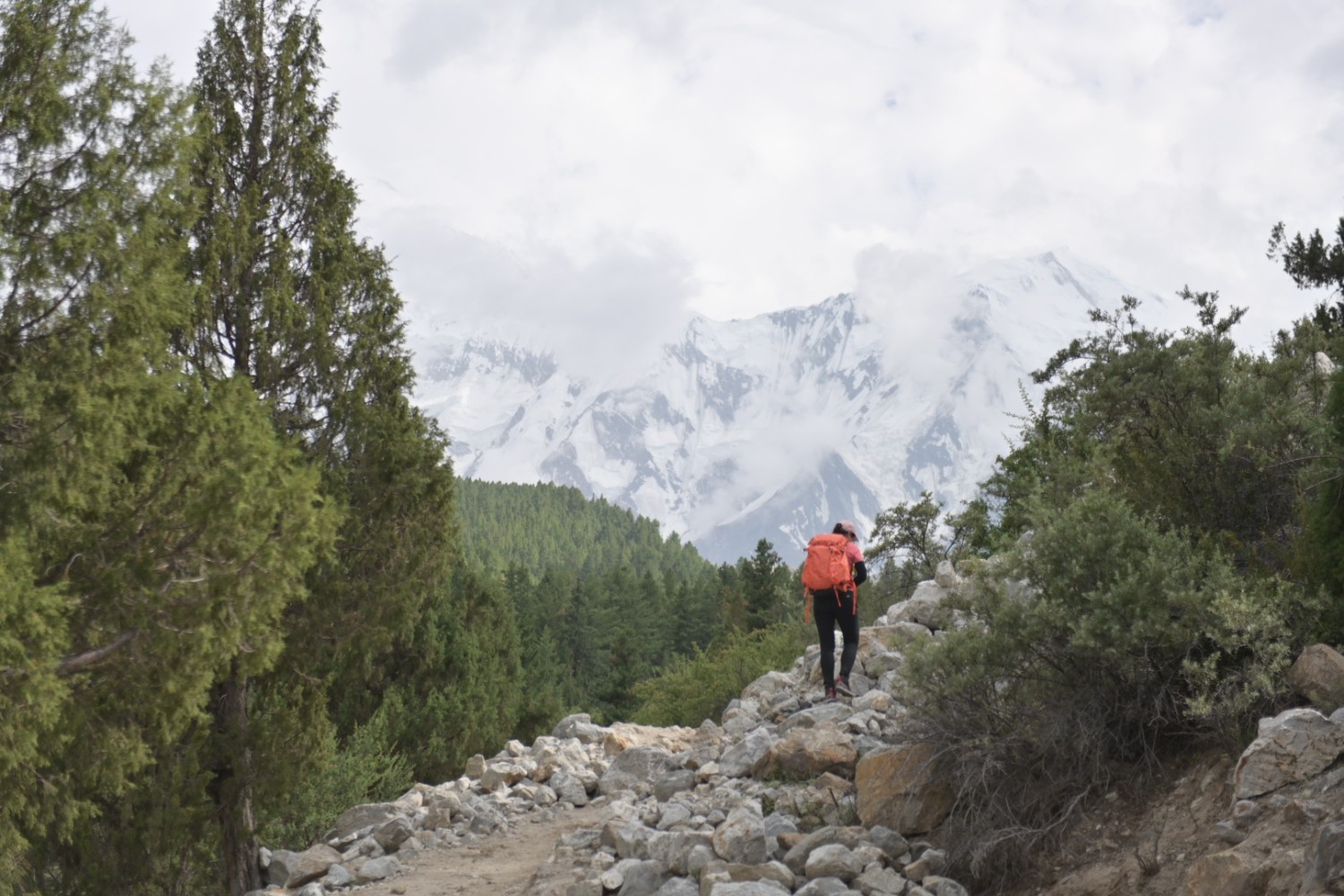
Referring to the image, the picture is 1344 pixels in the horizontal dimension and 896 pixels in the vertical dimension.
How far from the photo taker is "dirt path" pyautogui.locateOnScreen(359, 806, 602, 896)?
873 centimetres

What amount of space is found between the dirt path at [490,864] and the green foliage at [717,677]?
28.4 ft

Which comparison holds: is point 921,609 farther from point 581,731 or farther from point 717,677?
point 717,677

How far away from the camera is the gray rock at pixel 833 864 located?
21.1 feet

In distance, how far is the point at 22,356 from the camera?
7.64m

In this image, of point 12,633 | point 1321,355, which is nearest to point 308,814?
point 12,633

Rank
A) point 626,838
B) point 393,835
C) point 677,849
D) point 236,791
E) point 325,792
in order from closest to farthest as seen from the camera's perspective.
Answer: point 677,849
point 626,838
point 393,835
point 236,791
point 325,792

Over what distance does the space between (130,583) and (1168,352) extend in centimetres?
1156

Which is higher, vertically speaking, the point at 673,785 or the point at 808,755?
the point at 808,755

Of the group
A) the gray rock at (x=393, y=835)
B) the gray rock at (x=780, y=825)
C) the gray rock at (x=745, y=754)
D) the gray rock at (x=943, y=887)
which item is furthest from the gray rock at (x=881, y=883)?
the gray rock at (x=393, y=835)

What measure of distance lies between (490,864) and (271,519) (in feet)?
11.4

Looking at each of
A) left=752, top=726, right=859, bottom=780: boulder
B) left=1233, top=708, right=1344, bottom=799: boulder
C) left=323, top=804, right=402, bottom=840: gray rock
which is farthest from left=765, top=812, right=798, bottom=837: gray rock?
left=323, top=804, right=402, bottom=840: gray rock

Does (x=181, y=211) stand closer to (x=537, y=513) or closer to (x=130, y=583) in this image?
(x=130, y=583)

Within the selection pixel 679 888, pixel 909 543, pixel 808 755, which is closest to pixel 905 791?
pixel 679 888

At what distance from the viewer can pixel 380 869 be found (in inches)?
370
